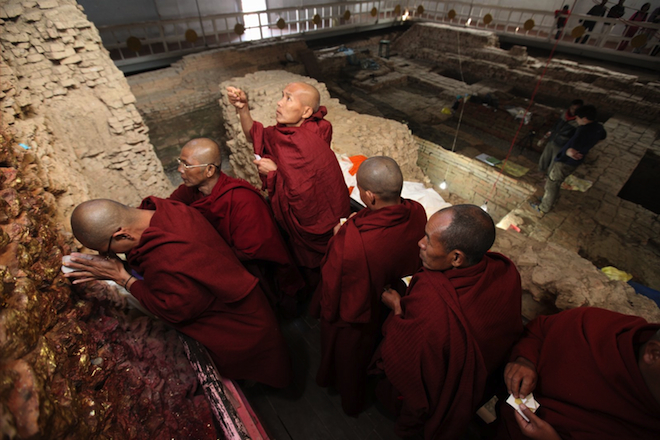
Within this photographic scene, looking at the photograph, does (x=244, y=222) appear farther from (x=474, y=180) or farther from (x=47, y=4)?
(x=474, y=180)

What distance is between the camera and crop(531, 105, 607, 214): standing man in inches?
191

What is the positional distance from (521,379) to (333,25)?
56.5 feet

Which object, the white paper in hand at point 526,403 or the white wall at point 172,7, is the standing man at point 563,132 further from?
the white wall at point 172,7

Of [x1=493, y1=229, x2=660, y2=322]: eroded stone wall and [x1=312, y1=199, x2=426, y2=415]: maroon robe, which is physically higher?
[x1=312, y1=199, x2=426, y2=415]: maroon robe

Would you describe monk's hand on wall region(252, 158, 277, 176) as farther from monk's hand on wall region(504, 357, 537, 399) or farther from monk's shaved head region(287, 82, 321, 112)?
monk's hand on wall region(504, 357, 537, 399)

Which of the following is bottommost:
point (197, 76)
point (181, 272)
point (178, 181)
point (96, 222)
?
point (178, 181)

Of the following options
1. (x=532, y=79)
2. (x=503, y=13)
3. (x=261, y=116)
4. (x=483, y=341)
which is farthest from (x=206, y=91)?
(x=503, y=13)

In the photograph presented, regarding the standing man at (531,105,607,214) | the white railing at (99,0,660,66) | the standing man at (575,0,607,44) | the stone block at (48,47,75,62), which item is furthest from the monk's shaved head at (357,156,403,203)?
the standing man at (575,0,607,44)

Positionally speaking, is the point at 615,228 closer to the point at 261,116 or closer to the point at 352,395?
the point at 352,395

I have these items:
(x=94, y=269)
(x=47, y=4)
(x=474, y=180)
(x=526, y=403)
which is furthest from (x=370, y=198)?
(x=474, y=180)

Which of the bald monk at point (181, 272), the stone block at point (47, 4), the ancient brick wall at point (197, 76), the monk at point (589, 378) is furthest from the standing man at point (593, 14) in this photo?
the bald monk at point (181, 272)

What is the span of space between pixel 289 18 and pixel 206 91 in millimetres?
7354

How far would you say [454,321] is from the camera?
1.47 meters

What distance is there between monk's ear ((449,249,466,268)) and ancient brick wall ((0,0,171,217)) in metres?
3.33
